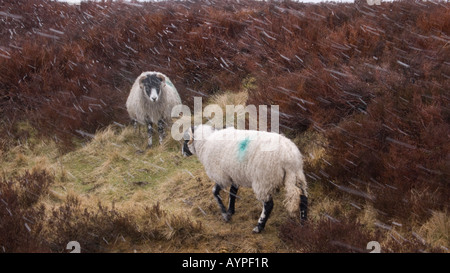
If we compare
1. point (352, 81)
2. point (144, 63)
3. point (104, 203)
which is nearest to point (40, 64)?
point (144, 63)

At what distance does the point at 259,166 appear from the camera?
13.1 feet

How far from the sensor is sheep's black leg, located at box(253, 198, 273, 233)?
4113 mm

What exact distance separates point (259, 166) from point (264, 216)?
648 mm

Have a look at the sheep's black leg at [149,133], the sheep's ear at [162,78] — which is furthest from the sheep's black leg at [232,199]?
the sheep's ear at [162,78]

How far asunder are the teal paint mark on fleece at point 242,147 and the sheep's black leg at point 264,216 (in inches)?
24.4

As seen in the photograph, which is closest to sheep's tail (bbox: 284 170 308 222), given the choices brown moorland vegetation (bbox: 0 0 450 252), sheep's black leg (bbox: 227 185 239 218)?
brown moorland vegetation (bbox: 0 0 450 252)

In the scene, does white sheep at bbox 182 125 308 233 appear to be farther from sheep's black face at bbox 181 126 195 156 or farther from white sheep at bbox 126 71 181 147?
white sheep at bbox 126 71 181 147

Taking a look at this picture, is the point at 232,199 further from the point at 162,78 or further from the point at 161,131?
the point at 162,78

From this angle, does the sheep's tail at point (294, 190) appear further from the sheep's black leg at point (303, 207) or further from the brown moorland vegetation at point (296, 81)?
the brown moorland vegetation at point (296, 81)

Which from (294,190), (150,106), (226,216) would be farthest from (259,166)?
(150,106)

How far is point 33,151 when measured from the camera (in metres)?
7.34

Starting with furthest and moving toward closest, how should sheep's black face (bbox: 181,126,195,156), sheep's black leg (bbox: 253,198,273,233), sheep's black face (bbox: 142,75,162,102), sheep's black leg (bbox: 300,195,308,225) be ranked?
1. sheep's black face (bbox: 142,75,162,102)
2. sheep's black face (bbox: 181,126,195,156)
3. sheep's black leg (bbox: 253,198,273,233)
4. sheep's black leg (bbox: 300,195,308,225)

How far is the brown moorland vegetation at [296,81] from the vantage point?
13.2ft

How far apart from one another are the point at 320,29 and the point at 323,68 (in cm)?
229
